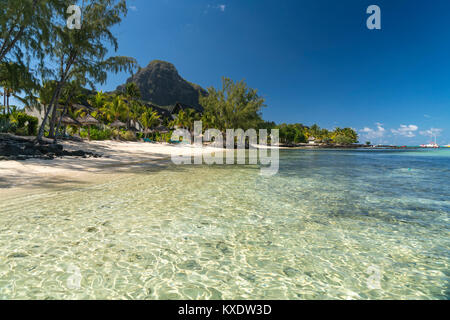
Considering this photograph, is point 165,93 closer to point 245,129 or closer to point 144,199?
point 245,129

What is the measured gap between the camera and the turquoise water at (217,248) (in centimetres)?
244

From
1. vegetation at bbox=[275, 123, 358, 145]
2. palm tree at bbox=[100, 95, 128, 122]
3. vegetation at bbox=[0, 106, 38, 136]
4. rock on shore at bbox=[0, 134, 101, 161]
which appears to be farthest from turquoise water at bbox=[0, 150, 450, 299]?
vegetation at bbox=[275, 123, 358, 145]

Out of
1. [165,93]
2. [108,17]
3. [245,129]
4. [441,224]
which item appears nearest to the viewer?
[441,224]

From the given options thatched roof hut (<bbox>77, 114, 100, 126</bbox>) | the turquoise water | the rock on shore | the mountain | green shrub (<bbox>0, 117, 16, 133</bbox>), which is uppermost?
the mountain

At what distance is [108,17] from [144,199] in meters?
17.8

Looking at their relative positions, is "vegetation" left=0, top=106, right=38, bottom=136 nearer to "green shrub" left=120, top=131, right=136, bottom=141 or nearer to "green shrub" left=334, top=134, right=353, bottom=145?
"green shrub" left=120, top=131, right=136, bottom=141

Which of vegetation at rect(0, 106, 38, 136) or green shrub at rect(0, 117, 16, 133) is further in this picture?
vegetation at rect(0, 106, 38, 136)

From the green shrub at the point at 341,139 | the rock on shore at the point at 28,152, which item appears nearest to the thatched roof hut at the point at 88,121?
the rock on shore at the point at 28,152

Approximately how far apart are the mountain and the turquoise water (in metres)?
131

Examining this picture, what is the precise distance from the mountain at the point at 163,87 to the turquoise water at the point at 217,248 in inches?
5155

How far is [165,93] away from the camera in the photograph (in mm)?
134125

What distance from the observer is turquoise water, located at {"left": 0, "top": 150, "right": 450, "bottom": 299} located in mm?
2443

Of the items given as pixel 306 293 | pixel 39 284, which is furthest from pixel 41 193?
pixel 306 293

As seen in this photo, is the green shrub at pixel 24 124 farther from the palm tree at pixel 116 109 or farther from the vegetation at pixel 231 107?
the vegetation at pixel 231 107
